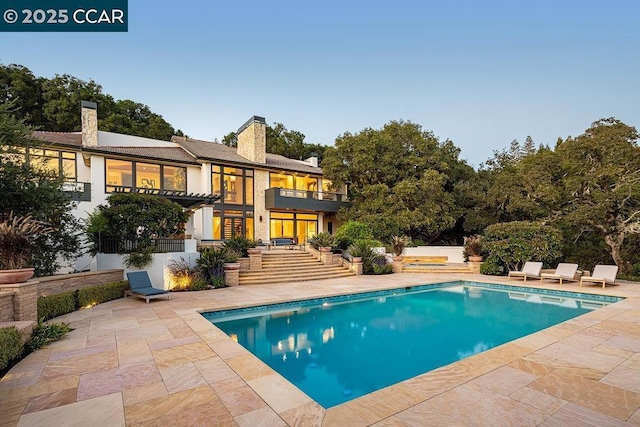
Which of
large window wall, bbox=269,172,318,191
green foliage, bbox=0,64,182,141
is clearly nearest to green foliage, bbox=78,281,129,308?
large window wall, bbox=269,172,318,191

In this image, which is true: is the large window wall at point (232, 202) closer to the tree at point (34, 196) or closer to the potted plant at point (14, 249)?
the tree at point (34, 196)

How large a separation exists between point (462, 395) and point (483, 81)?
20347 mm

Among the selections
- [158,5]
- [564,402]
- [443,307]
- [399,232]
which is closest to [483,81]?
[399,232]

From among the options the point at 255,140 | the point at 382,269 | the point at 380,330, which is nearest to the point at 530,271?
the point at 382,269

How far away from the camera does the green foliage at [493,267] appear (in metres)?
14.8

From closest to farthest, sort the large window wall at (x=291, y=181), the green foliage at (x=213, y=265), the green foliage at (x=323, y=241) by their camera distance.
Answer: the green foliage at (x=213, y=265) → the green foliage at (x=323, y=241) → the large window wall at (x=291, y=181)

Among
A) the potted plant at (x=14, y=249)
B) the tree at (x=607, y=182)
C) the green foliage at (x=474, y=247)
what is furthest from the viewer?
the green foliage at (x=474, y=247)

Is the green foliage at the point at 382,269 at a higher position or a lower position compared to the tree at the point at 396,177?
lower

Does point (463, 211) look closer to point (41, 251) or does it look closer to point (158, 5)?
point (158, 5)

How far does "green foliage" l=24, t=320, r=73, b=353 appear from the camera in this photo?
5301 millimetres

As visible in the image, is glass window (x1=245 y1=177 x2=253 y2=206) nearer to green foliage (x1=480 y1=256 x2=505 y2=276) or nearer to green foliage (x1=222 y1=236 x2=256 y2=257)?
green foliage (x1=222 y1=236 x2=256 y2=257)

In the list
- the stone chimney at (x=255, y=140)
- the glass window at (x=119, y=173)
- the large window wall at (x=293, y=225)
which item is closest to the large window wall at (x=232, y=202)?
the stone chimney at (x=255, y=140)

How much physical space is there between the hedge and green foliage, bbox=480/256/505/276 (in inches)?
605

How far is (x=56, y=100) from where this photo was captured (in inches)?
1030
